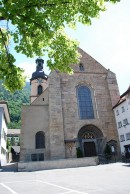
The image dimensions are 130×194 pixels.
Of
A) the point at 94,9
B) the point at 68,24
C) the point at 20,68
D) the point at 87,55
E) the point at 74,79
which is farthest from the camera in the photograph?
the point at 87,55

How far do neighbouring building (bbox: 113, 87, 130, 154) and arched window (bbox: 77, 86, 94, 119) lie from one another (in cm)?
386

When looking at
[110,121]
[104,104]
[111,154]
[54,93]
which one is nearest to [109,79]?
[104,104]

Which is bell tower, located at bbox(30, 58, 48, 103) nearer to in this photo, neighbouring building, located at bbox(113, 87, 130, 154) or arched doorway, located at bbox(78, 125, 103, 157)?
arched doorway, located at bbox(78, 125, 103, 157)

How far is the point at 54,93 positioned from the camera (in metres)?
31.3

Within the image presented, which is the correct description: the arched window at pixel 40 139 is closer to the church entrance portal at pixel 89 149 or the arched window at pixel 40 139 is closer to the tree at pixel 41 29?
the church entrance portal at pixel 89 149

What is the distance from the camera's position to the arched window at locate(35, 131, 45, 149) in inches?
1158

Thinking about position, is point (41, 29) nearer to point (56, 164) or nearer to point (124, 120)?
point (56, 164)

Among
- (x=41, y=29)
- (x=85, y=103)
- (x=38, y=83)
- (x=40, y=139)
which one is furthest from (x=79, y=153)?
(x=38, y=83)

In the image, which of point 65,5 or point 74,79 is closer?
point 65,5

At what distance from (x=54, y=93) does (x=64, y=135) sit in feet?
21.1

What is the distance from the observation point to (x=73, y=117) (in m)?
30.8

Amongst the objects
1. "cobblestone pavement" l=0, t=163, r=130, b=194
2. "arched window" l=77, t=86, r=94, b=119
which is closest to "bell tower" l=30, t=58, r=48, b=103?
"arched window" l=77, t=86, r=94, b=119

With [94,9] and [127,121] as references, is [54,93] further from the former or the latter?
[94,9]

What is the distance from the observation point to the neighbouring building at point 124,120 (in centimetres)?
2878
